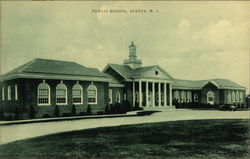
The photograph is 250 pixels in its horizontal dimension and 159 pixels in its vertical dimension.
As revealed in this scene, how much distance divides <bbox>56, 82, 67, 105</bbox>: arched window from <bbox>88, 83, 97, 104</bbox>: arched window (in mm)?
3395

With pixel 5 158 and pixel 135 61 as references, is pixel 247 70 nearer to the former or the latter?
pixel 5 158

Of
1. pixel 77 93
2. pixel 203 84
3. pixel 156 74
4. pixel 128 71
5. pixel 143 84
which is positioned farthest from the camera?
pixel 203 84

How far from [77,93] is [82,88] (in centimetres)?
80

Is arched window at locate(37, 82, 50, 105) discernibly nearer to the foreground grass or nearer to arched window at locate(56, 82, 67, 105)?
arched window at locate(56, 82, 67, 105)

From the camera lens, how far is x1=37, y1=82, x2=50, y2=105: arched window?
28.2 metres

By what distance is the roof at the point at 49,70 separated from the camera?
27.6 meters

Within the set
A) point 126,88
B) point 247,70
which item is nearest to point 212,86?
point 126,88

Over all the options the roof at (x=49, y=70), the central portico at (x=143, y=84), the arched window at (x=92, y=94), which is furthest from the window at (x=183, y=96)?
the arched window at (x=92, y=94)

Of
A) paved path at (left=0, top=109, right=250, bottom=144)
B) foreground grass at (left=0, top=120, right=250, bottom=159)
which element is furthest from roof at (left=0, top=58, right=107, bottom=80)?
foreground grass at (left=0, top=120, right=250, bottom=159)

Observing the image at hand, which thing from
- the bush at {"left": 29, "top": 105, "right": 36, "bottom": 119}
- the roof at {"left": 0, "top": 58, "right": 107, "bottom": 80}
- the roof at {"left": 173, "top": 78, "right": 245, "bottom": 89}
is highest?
the roof at {"left": 0, "top": 58, "right": 107, "bottom": 80}

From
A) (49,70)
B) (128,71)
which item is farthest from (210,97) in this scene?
(49,70)

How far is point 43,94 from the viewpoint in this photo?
28.6 meters

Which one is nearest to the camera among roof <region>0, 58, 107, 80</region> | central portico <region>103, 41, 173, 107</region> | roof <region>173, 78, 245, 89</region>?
roof <region>0, 58, 107, 80</region>

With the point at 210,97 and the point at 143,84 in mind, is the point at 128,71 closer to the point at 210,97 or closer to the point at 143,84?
the point at 143,84
